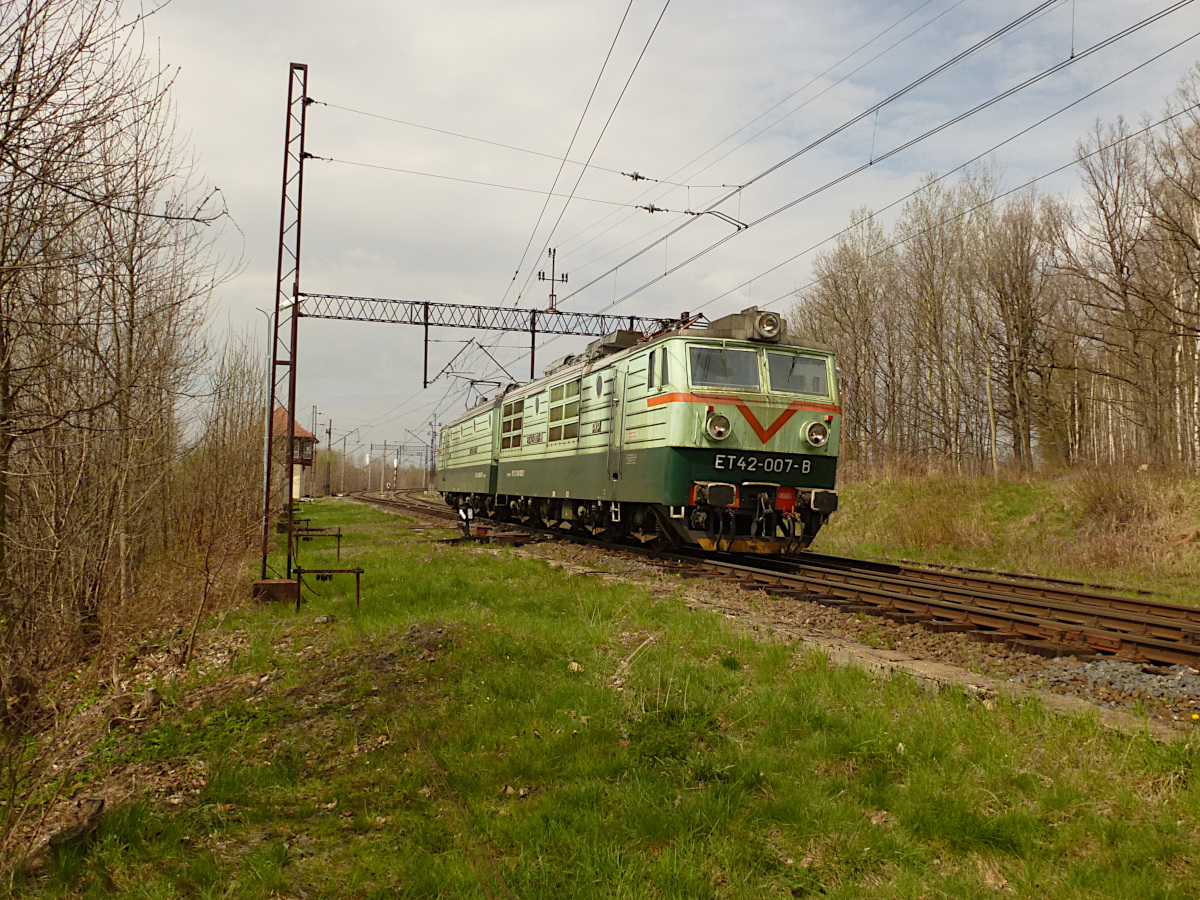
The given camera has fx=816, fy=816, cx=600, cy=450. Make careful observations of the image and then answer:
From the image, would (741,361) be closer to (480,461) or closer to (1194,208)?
(480,461)

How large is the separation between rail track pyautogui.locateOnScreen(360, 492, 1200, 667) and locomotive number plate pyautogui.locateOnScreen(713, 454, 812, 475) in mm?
1455

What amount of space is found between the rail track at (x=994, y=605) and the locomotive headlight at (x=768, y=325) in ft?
11.6

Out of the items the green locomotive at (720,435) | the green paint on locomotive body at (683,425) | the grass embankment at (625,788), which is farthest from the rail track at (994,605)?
the grass embankment at (625,788)

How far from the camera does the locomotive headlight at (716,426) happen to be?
11.6 meters

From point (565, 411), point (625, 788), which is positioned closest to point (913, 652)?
point (625, 788)

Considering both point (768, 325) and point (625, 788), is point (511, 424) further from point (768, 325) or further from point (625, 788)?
point (625, 788)

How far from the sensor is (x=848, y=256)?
123ft

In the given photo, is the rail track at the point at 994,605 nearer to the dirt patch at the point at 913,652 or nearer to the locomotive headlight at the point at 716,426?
the dirt patch at the point at 913,652

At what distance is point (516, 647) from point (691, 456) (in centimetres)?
523

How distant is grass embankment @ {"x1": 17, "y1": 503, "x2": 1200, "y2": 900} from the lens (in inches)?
145

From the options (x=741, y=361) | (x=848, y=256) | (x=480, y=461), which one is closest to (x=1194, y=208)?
(x=848, y=256)

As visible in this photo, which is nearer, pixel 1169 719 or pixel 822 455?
pixel 1169 719

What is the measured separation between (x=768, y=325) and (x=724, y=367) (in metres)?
1.14

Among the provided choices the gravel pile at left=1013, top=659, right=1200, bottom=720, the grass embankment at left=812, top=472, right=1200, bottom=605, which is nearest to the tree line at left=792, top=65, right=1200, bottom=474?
the grass embankment at left=812, top=472, right=1200, bottom=605
